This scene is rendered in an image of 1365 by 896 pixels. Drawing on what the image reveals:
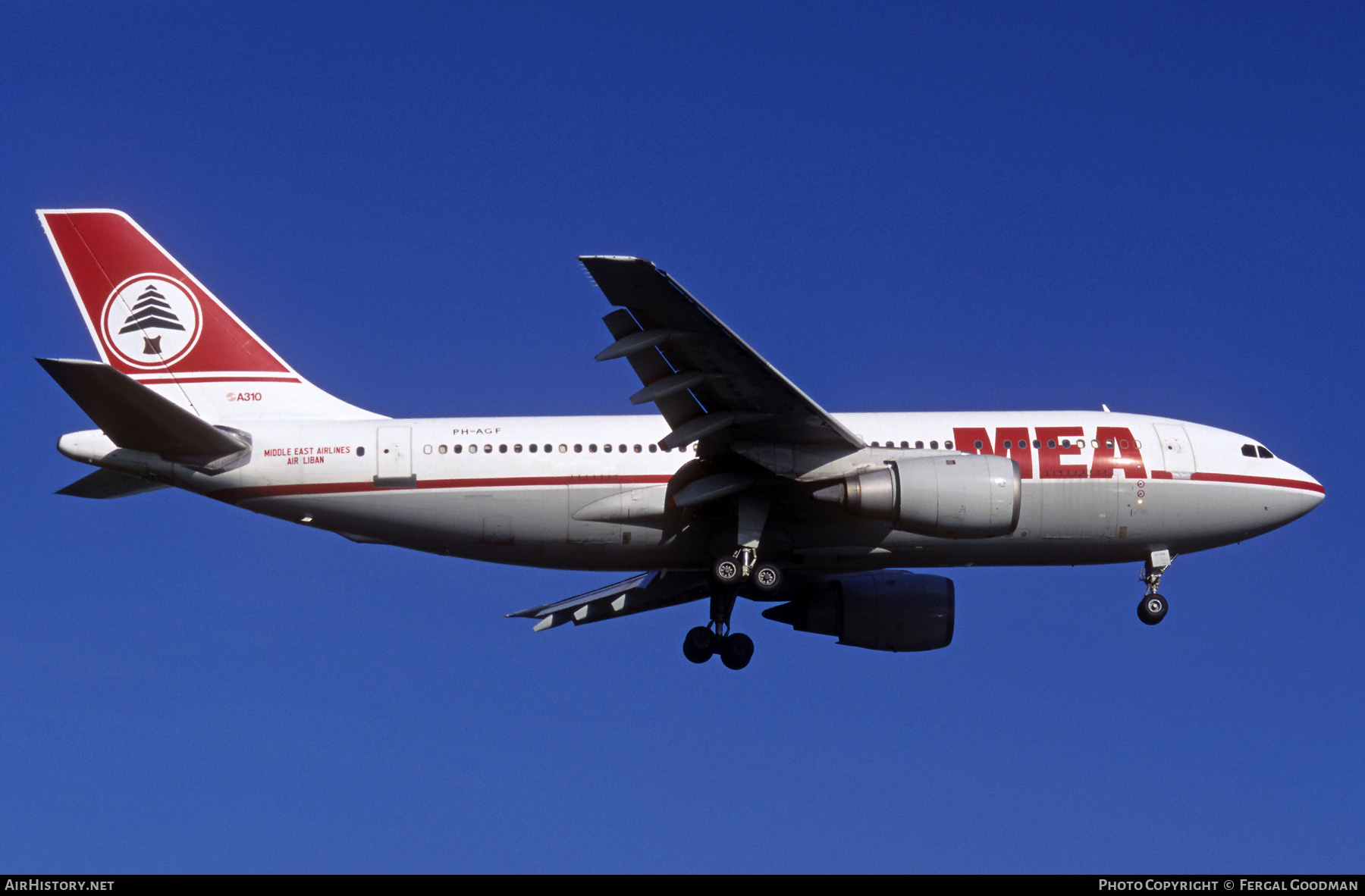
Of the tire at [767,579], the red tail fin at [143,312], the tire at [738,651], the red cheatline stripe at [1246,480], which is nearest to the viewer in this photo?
the tire at [767,579]

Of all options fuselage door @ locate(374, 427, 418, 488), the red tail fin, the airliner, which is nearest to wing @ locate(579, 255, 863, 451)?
the airliner

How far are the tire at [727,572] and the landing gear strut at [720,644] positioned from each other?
2969 millimetres

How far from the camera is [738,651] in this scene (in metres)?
32.1

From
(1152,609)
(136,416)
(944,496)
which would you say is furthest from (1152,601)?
(136,416)

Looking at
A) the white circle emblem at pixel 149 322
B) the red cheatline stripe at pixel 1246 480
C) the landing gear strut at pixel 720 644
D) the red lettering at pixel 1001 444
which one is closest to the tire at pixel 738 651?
the landing gear strut at pixel 720 644

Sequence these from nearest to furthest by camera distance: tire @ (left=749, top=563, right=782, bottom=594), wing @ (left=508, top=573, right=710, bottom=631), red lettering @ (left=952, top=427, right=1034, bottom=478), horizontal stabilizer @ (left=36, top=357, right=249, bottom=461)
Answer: horizontal stabilizer @ (left=36, top=357, right=249, bottom=461), tire @ (left=749, top=563, right=782, bottom=594), red lettering @ (left=952, top=427, right=1034, bottom=478), wing @ (left=508, top=573, right=710, bottom=631)

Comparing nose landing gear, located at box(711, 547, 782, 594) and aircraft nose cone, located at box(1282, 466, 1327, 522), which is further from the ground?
aircraft nose cone, located at box(1282, 466, 1327, 522)

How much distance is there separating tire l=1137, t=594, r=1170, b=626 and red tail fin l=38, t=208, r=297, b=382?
18.9m

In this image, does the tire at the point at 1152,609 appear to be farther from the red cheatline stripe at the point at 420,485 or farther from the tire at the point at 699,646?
the red cheatline stripe at the point at 420,485

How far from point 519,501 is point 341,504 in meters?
3.55

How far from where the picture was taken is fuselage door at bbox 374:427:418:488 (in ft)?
95.0

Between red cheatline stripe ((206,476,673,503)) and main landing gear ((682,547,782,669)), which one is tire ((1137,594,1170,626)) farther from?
red cheatline stripe ((206,476,673,503))

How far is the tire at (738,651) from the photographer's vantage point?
105ft
